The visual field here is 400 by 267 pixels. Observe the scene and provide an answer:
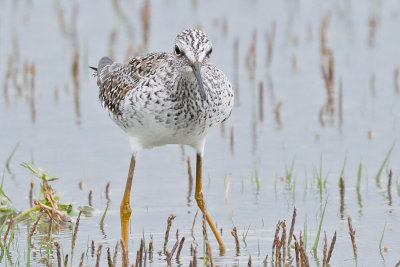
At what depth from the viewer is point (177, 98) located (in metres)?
7.91

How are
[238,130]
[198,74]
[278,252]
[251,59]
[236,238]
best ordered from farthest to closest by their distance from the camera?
[251,59] → [238,130] → [236,238] → [198,74] → [278,252]

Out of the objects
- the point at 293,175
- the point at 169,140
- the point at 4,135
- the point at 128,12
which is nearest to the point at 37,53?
the point at 128,12

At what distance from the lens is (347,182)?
10.4m

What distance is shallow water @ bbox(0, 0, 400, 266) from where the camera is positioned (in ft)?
30.0

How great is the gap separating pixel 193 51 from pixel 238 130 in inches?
198

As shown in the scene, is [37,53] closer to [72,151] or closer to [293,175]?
[72,151]

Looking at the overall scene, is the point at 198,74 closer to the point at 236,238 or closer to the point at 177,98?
the point at 177,98

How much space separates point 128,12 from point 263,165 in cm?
767

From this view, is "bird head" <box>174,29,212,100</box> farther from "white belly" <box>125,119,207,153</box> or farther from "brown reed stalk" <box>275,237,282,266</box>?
"brown reed stalk" <box>275,237,282,266</box>

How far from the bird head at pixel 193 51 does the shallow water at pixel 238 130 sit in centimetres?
169

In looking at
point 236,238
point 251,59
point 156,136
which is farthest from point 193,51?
point 251,59

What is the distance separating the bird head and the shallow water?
1.69 metres

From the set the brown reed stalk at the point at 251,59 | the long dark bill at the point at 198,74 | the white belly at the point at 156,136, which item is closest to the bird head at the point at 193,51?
the long dark bill at the point at 198,74

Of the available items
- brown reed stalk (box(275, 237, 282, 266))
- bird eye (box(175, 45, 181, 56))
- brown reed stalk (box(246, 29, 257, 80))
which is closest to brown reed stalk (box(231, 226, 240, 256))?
brown reed stalk (box(275, 237, 282, 266))
